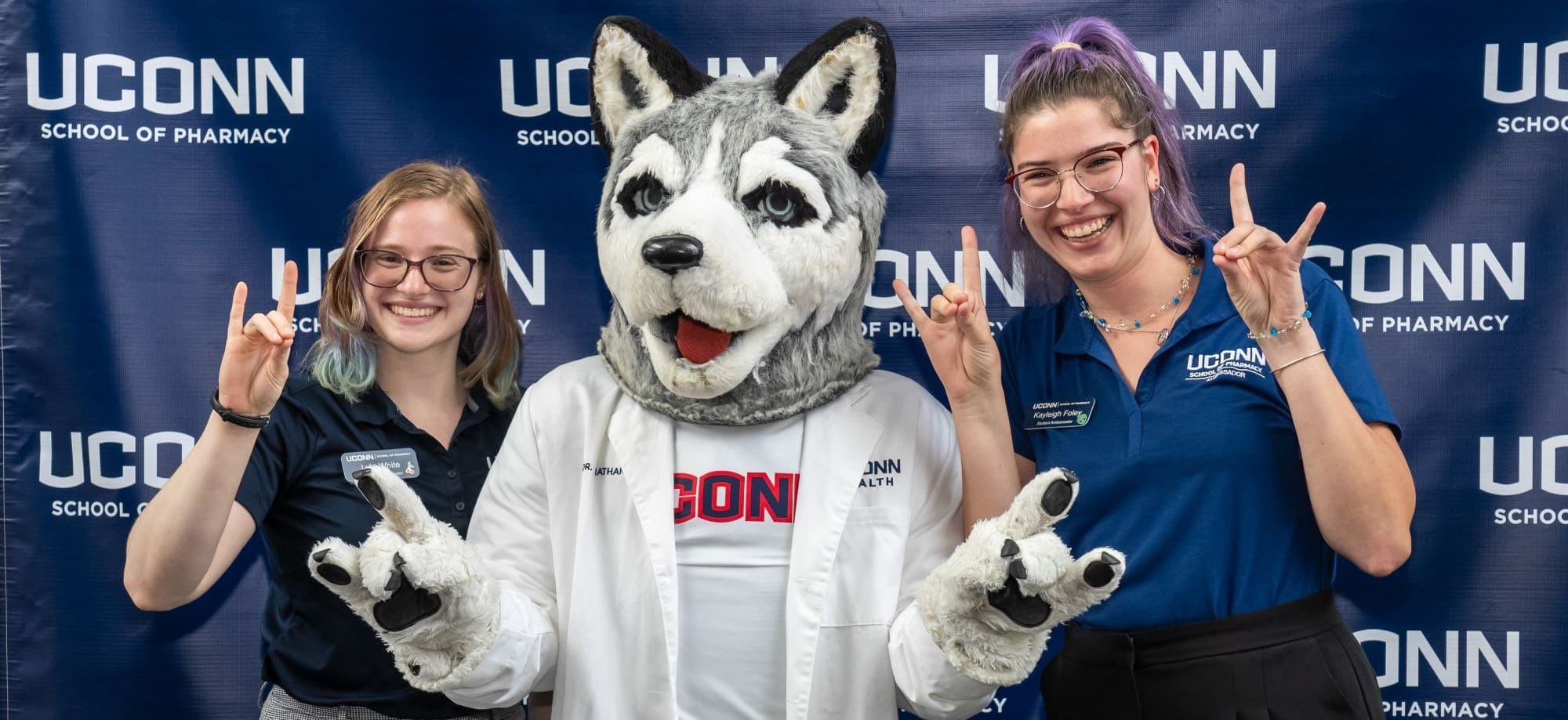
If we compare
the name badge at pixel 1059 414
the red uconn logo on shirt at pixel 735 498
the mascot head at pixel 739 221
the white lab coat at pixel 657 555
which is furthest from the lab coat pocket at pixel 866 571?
the name badge at pixel 1059 414

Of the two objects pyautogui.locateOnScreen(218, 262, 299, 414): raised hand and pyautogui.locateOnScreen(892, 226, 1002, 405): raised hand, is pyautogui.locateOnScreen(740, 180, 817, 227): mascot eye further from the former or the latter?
pyautogui.locateOnScreen(218, 262, 299, 414): raised hand

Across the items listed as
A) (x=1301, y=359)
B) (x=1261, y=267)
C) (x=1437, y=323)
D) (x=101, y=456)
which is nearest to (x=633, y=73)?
(x=1261, y=267)

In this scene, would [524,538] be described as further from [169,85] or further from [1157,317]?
[169,85]

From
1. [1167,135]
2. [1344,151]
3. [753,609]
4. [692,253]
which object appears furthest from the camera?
[1344,151]

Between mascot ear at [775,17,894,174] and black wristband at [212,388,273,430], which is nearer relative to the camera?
black wristband at [212,388,273,430]

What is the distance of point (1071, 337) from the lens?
2203mm

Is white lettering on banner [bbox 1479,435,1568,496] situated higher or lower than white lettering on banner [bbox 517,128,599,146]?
lower

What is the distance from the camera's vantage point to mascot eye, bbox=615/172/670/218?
6.77 feet

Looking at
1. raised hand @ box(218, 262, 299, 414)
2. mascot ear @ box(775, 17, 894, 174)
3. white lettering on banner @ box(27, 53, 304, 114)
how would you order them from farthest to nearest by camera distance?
white lettering on banner @ box(27, 53, 304, 114) < mascot ear @ box(775, 17, 894, 174) < raised hand @ box(218, 262, 299, 414)

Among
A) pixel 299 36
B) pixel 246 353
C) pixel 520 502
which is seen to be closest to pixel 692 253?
pixel 520 502

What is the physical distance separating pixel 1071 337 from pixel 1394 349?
1.11 metres

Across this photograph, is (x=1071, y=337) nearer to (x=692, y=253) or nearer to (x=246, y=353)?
(x=692, y=253)

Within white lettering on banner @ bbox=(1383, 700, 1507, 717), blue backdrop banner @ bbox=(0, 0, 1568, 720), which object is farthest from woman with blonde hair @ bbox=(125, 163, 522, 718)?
white lettering on banner @ bbox=(1383, 700, 1507, 717)

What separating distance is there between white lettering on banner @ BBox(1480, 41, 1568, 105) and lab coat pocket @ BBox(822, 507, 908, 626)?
6.13 ft
